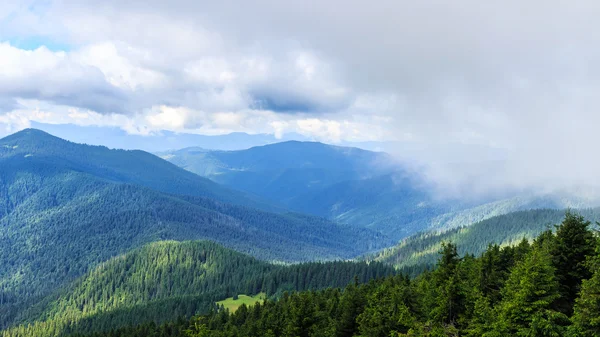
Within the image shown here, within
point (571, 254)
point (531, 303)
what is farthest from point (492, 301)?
point (531, 303)

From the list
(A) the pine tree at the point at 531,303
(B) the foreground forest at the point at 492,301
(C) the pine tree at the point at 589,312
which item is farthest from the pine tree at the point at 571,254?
(C) the pine tree at the point at 589,312

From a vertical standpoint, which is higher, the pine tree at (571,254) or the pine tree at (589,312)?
the pine tree at (571,254)

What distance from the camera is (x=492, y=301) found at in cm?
4656

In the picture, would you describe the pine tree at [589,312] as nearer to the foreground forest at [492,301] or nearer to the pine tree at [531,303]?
the foreground forest at [492,301]

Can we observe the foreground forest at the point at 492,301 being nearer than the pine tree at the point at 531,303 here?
Yes

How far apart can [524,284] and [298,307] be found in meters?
36.4

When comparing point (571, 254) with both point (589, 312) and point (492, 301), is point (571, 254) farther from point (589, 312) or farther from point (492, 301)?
point (589, 312)

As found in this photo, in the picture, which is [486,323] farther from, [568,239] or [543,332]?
[568,239]

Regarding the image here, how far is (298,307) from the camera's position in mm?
64250

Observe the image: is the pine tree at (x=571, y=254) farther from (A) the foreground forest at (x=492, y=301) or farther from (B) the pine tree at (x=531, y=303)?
(B) the pine tree at (x=531, y=303)

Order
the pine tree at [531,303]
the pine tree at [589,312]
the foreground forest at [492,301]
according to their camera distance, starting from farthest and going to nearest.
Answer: the pine tree at [531,303] → the foreground forest at [492,301] → the pine tree at [589,312]

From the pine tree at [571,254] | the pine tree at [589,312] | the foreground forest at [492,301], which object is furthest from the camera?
the pine tree at [571,254]

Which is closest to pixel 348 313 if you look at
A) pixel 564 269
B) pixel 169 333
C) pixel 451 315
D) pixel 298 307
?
pixel 298 307

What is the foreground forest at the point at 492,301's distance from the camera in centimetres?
3441
